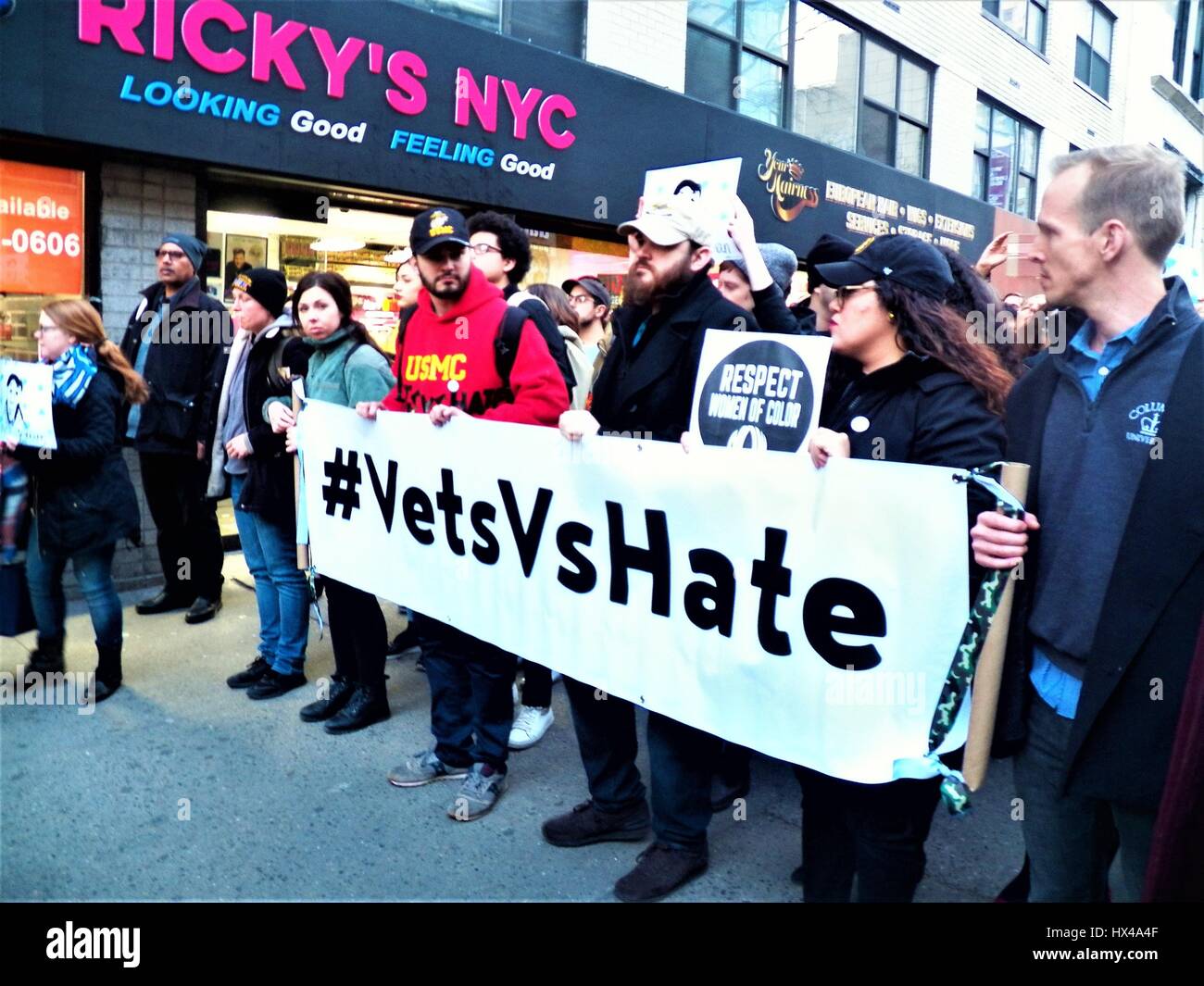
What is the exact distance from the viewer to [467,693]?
393 centimetres

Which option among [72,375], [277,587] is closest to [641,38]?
[72,375]

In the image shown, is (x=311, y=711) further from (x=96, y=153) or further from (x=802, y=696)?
(x=96, y=153)

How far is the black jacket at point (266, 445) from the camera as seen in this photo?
4.64m

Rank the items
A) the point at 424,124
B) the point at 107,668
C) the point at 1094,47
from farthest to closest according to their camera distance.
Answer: the point at 1094,47 → the point at 424,124 → the point at 107,668

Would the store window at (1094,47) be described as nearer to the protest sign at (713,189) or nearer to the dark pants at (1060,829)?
the protest sign at (713,189)

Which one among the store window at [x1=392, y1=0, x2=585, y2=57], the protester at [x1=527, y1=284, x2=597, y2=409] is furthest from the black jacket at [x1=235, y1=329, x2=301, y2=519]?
the store window at [x1=392, y1=0, x2=585, y2=57]

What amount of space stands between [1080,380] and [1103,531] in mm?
361

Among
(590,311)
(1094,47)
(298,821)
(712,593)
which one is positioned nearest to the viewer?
(712,593)

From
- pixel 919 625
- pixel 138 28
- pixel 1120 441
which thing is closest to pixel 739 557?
pixel 919 625

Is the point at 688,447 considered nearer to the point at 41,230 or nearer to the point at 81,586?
the point at 81,586

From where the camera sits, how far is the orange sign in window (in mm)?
6031

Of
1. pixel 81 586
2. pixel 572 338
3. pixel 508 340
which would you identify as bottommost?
pixel 81 586

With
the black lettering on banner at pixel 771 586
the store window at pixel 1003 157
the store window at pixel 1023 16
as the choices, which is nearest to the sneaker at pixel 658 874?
the black lettering on banner at pixel 771 586

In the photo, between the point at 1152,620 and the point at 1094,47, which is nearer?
the point at 1152,620
